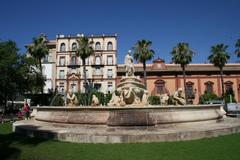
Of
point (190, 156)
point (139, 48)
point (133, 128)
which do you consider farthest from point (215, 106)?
point (139, 48)

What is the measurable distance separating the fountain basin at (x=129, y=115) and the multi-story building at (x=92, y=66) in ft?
152

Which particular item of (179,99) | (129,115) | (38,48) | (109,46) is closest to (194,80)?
(109,46)

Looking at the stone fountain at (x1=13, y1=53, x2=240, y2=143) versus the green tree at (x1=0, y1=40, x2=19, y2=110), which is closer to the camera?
the stone fountain at (x1=13, y1=53, x2=240, y2=143)

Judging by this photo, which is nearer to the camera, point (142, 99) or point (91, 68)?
point (142, 99)

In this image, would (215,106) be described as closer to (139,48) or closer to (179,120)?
(179,120)

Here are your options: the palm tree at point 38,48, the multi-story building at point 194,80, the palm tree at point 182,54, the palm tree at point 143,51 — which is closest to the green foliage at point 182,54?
the palm tree at point 182,54

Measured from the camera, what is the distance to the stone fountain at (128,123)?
8695 mm

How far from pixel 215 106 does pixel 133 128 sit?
6.56 metres

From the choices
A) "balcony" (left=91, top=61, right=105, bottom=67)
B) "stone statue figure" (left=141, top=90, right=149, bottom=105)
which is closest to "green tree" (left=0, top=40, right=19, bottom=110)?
"balcony" (left=91, top=61, right=105, bottom=67)

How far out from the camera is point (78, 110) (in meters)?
11.7

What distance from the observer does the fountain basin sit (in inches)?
401

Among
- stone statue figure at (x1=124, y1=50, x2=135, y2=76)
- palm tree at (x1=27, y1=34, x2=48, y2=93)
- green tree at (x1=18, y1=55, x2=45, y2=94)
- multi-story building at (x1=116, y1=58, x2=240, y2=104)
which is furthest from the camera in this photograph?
multi-story building at (x1=116, y1=58, x2=240, y2=104)

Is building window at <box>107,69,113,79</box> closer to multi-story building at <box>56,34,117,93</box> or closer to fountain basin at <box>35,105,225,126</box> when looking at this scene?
multi-story building at <box>56,34,117,93</box>

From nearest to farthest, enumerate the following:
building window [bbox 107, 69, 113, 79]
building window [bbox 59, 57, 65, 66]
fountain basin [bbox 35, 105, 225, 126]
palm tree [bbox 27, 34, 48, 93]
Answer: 1. fountain basin [bbox 35, 105, 225, 126]
2. palm tree [bbox 27, 34, 48, 93]
3. building window [bbox 107, 69, 113, 79]
4. building window [bbox 59, 57, 65, 66]
